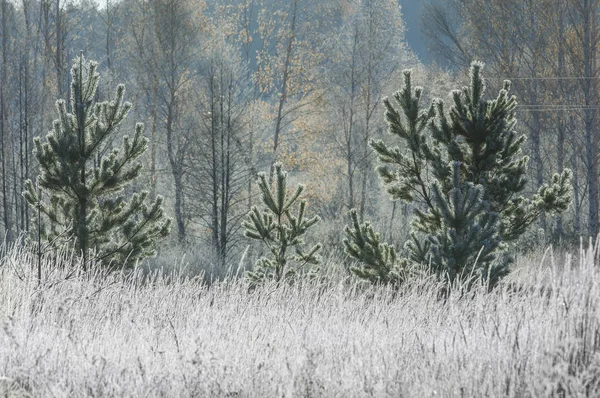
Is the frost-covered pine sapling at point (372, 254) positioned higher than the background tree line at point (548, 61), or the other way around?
the background tree line at point (548, 61)

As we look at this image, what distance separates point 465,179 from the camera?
377 inches

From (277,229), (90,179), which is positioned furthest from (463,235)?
(90,179)

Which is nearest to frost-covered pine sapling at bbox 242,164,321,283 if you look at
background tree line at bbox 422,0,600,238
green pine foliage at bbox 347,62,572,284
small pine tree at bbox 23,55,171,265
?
green pine foliage at bbox 347,62,572,284

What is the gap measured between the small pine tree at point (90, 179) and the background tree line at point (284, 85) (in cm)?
655

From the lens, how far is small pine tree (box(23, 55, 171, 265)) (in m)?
9.67

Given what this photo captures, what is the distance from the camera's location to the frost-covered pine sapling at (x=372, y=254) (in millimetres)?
9383

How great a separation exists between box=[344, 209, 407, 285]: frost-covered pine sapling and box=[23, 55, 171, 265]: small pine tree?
2.89 metres

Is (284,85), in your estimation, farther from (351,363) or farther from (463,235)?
(351,363)

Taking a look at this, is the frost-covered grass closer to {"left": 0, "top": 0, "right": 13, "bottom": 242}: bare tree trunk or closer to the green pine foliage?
the green pine foliage

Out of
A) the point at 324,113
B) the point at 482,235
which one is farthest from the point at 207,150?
the point at 482,235

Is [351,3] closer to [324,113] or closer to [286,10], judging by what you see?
[286,10]

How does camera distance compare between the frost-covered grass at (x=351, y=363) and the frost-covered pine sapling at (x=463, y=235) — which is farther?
the frost-covered pine sapling at (x=463, y=235)

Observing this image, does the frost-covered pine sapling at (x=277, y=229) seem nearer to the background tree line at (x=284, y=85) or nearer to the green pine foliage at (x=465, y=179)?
the green pine foliage at (x=465, y=179)

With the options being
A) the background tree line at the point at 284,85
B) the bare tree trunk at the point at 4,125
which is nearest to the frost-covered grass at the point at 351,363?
the bare tree trunk at the point at 4,125
